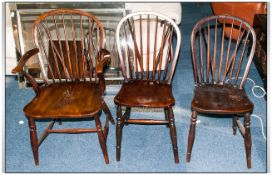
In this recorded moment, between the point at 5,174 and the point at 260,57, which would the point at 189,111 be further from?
the point at 5,174

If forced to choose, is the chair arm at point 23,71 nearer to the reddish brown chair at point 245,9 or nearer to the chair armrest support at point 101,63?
the chair armrest support at point 101,63

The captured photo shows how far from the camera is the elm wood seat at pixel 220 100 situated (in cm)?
209

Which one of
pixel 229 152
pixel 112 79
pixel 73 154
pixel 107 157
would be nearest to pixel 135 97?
pixel 107 157

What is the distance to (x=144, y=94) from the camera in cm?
222

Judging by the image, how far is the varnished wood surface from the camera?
6.77 feet

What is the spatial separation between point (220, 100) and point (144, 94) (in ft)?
1.73

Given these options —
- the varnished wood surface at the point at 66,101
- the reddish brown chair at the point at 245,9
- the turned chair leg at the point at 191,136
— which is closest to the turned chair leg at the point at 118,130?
the varnished wood surface at the point at 66,101

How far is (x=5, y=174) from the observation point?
2.28 meters

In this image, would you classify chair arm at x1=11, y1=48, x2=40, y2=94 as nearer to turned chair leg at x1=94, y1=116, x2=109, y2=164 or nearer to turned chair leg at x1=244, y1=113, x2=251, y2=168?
turned chair leg at x1=94, y1=116, x2=109, y2=164

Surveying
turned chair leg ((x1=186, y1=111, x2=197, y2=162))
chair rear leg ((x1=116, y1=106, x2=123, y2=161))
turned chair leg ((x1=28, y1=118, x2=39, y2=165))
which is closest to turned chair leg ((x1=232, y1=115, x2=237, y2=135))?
turned chair leg ((x1=186, y1=111, x2=197, y2=162))

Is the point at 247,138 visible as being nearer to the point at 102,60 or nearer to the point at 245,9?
the point at 102,60

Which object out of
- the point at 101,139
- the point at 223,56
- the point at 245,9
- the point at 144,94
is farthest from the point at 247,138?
the point at 245,9

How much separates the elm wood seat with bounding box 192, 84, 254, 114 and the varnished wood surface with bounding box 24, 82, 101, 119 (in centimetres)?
70

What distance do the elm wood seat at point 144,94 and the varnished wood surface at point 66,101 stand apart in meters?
0.18
